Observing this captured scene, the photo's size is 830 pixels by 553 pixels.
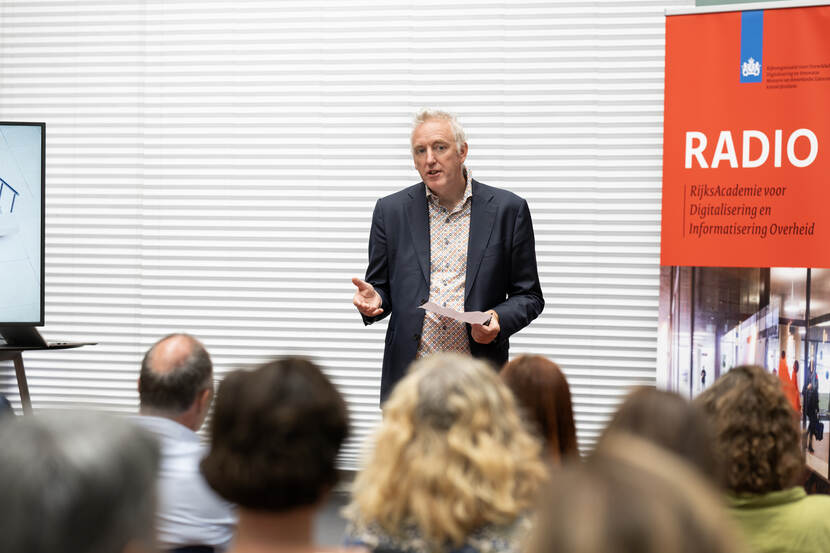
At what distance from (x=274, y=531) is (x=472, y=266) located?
1936 mm

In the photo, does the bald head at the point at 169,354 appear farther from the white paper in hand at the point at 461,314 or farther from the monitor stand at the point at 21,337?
the monitor stand at the point at 21,337

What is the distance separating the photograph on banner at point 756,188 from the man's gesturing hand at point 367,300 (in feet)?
4.73

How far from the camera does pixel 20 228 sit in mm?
3838

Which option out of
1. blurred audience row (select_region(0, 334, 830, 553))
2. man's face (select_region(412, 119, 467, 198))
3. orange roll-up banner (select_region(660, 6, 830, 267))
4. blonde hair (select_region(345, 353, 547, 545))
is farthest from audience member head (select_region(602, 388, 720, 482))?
orange roll-up banner (select_region(660, 6, 830, 267))

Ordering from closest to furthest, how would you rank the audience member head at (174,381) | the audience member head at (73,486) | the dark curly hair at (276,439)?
1. the audience member head at (73,486)
2. the dark curly hair at (276,439)
3. the audience member head at (174,381)

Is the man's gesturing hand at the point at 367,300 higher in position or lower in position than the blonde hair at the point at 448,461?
higher

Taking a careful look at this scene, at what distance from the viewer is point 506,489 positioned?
53.0 inches

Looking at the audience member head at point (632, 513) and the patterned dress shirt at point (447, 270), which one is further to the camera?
the patterned dress shirt at point (447, 270)

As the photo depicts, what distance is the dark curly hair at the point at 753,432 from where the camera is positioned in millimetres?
1668

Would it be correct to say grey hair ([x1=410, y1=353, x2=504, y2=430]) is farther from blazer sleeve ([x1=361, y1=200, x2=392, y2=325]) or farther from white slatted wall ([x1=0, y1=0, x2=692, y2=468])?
white slatted wall ([x1=0, y1=0, x2=692, y2=468])

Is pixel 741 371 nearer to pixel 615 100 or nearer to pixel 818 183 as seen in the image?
pixel 818 183

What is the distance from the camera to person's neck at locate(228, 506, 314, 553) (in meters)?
1.29

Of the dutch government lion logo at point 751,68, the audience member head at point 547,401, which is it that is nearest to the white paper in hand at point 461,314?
the audience member head at point 547,401

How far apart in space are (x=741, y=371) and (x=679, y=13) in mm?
2430
